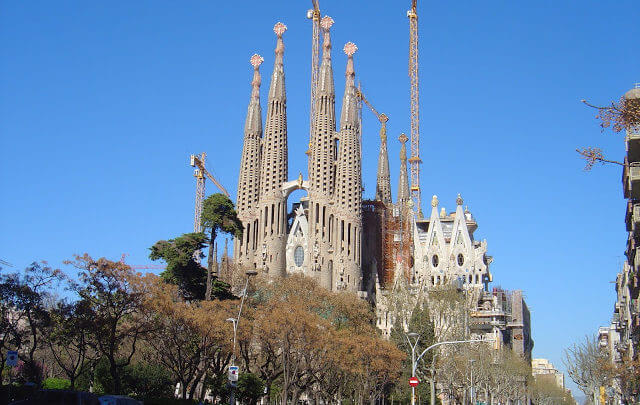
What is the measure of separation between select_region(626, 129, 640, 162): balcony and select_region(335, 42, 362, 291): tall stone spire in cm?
5578

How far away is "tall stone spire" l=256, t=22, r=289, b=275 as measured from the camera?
92812 millimetres

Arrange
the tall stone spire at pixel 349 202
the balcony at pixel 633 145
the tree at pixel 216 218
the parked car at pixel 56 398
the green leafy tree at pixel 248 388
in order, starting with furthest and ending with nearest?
the tall stone spire at pixel 349 202
the tree at pixel 216 218
the green leafy tree at pixel 248 388
the balcony at pixel 633 145
the parked car at pixel 56 398

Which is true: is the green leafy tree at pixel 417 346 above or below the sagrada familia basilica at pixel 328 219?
below

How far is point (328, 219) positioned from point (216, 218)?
4750 centimetres

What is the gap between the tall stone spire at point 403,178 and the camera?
12539cm

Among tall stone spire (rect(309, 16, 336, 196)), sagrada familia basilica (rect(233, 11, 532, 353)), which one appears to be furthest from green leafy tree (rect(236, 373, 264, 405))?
tall stone spire (rect(309, 16, 336, 196))

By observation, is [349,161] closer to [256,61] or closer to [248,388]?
[256,61]

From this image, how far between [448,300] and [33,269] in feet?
117

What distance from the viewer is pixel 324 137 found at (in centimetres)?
9475

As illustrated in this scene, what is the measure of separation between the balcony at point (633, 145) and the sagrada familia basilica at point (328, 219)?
49.9m

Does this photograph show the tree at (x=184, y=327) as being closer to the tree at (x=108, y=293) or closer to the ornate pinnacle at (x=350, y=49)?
the tree at (x=108, y=293)

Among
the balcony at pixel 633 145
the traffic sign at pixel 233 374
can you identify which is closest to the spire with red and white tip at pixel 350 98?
the balcony at pixel 633 145

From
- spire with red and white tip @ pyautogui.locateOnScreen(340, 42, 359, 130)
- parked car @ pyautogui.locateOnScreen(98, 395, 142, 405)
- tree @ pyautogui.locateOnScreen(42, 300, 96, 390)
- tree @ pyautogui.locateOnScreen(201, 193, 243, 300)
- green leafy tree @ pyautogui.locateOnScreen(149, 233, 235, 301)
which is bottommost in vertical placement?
parked car @ pyautogui.locateOnScreen(98, 395, 142, 405)

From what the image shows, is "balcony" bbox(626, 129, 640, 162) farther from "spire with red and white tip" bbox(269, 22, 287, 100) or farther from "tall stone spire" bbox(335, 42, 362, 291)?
"spire with red and white tip" bbox(269, 22, 287, 100)
